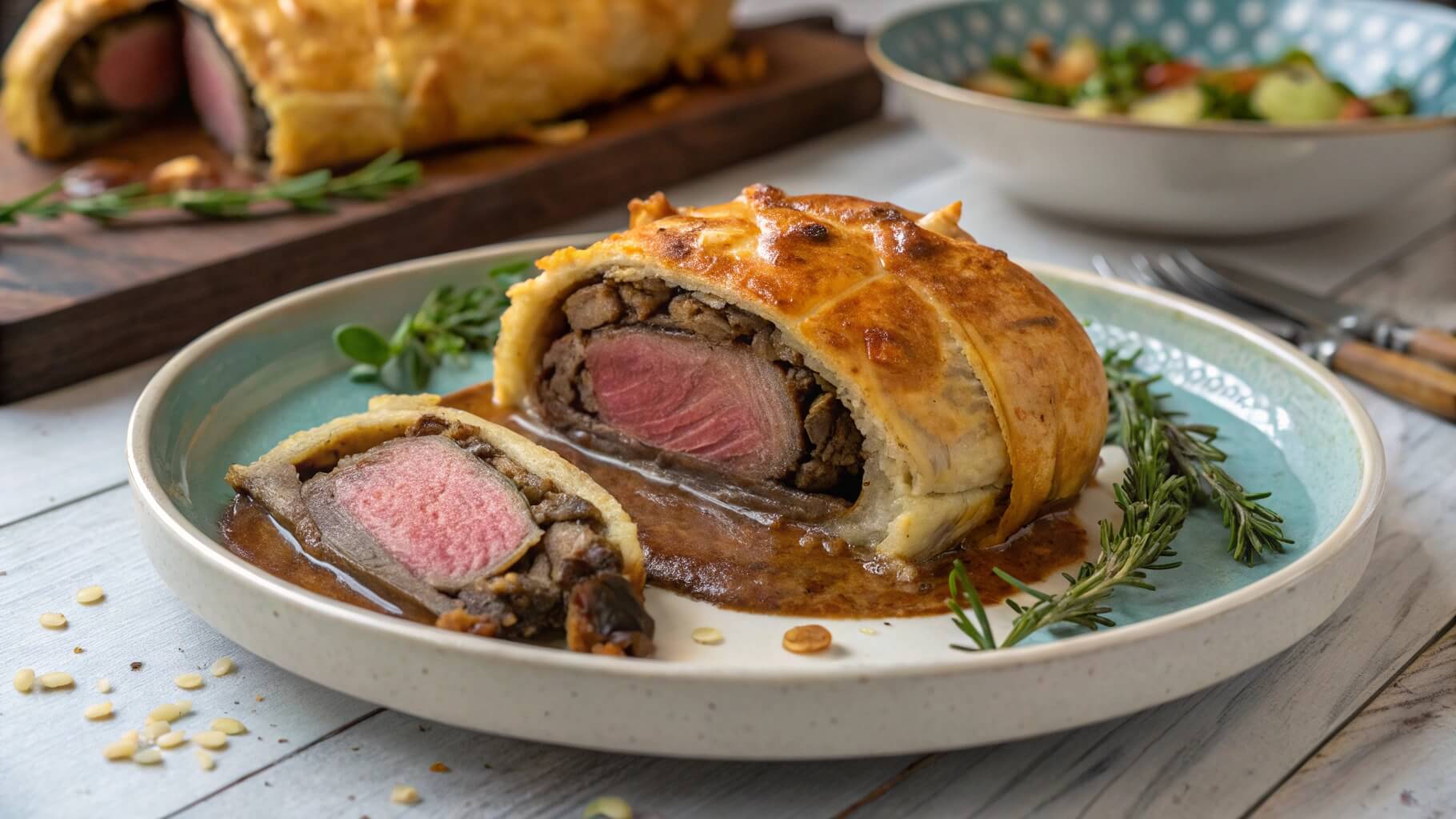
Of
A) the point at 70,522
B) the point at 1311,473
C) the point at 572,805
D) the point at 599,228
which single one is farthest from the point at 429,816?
the point at 599,228

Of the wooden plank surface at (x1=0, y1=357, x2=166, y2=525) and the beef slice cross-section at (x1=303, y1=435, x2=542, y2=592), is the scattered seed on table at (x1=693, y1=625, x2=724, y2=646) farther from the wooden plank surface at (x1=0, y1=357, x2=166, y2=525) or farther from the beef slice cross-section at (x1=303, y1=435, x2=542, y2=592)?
the wooden plank surface at (x1=0, y1=357, x2=166, y2=525)

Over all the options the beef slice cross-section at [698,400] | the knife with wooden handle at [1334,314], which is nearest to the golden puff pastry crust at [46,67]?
the beef slice cross-section at [698,400]

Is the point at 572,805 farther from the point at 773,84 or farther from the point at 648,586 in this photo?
the point at 773,84

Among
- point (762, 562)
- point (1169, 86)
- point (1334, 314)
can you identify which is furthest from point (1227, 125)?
point (762, 562)

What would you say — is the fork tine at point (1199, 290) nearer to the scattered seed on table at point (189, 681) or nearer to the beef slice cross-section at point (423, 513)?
the beef slice cross-section at point (423, 513)

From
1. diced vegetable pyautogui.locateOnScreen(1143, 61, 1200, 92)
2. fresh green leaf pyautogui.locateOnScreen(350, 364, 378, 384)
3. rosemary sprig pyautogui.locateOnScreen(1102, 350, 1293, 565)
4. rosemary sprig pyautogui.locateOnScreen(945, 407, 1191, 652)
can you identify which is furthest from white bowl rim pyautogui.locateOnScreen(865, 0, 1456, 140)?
fresh green leaf pyautogui.locateOnScreen(350, 364, 378, 384)
